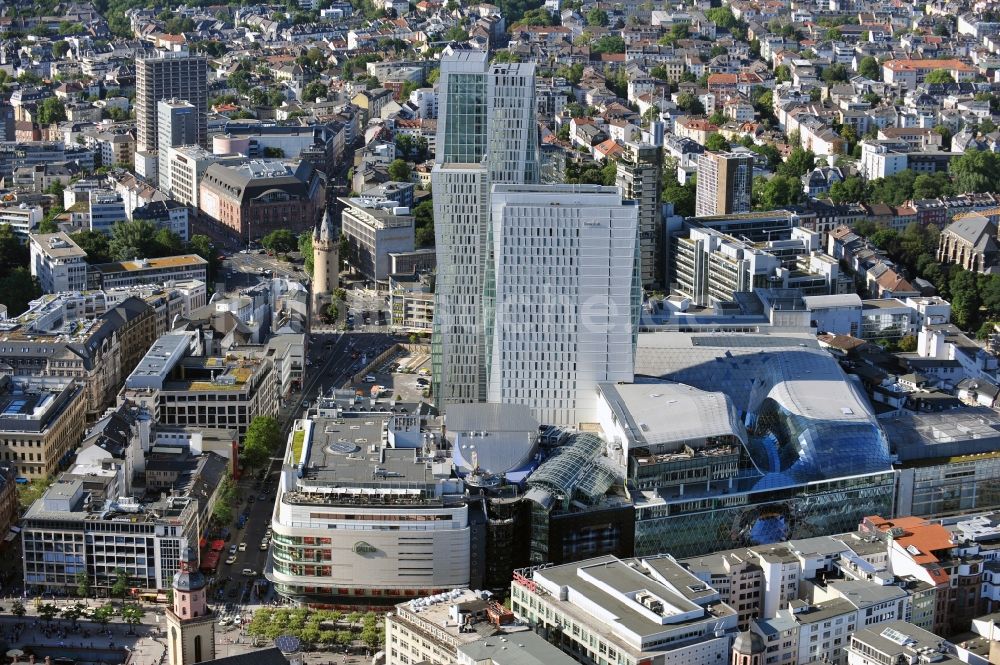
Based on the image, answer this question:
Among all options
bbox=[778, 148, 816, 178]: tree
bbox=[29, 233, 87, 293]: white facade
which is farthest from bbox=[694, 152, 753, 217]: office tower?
bbox=[29, 233, 87, 293]: white facade

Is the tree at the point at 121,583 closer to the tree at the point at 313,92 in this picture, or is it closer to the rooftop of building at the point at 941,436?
the rooftop of building at the point at 941,436

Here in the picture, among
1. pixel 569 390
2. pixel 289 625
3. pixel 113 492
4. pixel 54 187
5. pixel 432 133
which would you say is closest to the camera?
pixel 289 625

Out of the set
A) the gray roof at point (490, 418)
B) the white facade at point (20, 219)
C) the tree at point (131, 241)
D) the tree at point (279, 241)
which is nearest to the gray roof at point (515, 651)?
the gray roof at point (490, 418)

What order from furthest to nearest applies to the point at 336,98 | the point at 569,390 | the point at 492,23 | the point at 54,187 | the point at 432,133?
the point at 492,23 → the point at 336,98 → the point at 432,133 → the point at 54,187 → the point at 569,390

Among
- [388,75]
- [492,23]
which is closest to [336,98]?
[388,75]

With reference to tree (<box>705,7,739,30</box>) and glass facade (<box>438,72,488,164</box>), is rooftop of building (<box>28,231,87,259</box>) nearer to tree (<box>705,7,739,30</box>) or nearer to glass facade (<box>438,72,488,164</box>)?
glass facade (<box>438,72,488,164</box>)

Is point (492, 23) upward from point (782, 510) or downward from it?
upward

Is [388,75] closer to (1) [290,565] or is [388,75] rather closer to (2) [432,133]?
(2) [432,133]
